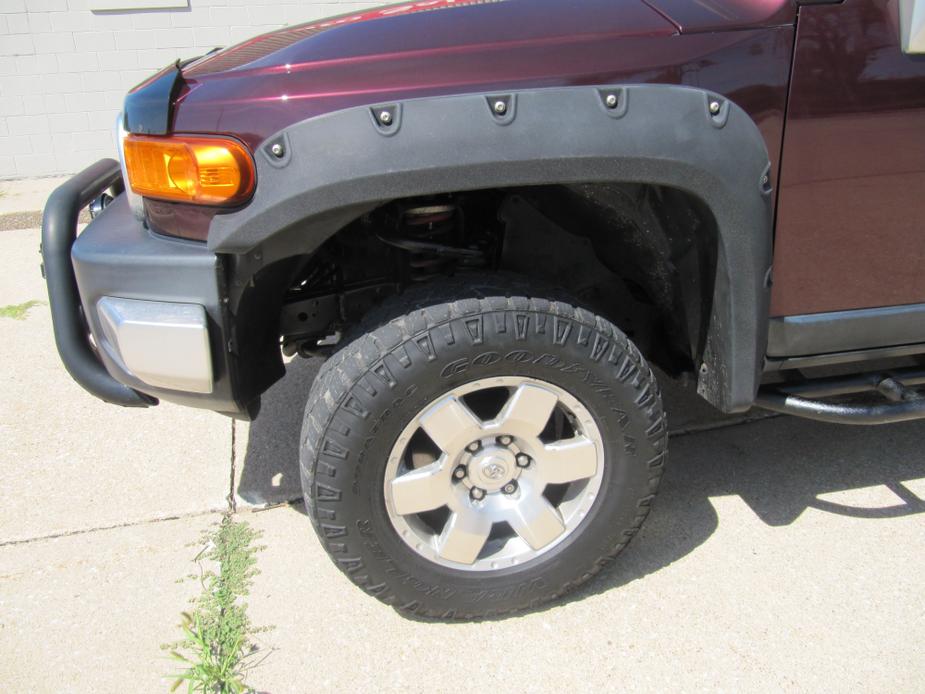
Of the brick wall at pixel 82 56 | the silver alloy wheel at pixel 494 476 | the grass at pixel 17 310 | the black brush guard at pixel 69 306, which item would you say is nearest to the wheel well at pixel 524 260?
the silver alloy wheel at pixel 494 476

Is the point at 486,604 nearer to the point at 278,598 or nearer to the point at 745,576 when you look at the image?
the point at 278,598

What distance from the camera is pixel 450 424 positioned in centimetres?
199

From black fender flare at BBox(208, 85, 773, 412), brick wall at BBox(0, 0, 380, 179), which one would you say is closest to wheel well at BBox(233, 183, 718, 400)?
black fender flare at BBox(208, 85, 773, 412)

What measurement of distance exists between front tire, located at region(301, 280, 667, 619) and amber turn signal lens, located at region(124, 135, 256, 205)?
1.58 feet

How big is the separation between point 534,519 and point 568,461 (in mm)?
193

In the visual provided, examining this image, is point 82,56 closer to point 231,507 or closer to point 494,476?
point 231,507

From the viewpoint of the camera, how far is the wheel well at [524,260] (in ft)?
6.61

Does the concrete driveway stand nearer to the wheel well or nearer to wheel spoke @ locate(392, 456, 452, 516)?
wheel spoke @ locate(392, 456, 452, 516)

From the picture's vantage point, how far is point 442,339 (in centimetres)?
189

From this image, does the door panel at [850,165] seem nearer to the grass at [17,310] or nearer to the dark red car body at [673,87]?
the dark red car body at [673,87]

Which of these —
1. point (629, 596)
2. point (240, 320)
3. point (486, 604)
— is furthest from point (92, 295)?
point (629, 596)

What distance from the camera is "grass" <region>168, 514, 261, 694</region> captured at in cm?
205

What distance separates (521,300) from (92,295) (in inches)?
42.3

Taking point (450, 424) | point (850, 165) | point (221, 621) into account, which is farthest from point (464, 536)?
point (850, 165)
